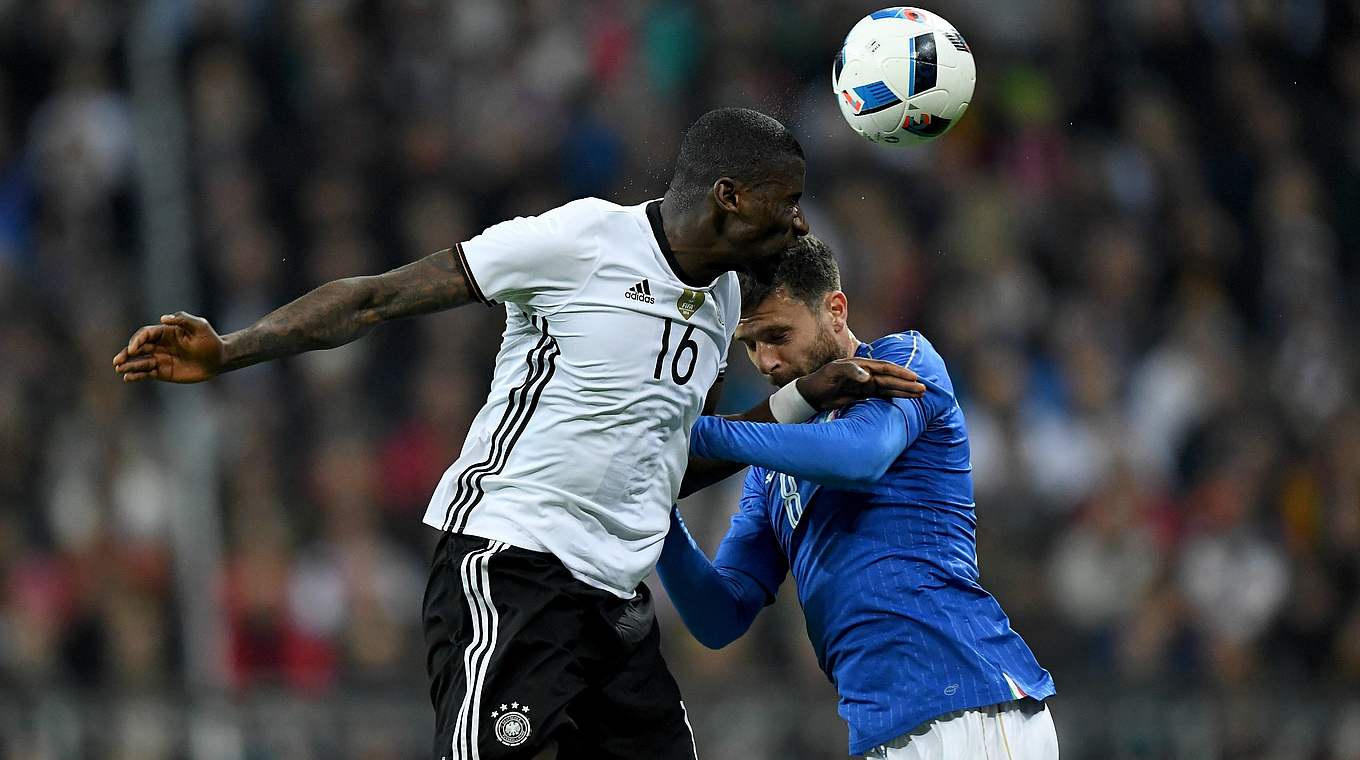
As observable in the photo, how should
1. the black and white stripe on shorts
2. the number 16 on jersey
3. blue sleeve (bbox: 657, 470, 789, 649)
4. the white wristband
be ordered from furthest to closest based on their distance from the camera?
blue sleeve (bbox: 657, 470, 789, 649)
the white wristband
the number 16 on jersey
the black and white stripe on shorts

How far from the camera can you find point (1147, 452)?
400 inches

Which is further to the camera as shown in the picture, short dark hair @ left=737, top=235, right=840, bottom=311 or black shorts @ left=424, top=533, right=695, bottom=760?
short dark hair @ left=737, top=235, right=840, bottom=311

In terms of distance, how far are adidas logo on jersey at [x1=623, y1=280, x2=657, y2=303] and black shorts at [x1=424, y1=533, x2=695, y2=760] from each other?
0.67 m

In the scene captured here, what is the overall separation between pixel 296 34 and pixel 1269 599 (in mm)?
6446

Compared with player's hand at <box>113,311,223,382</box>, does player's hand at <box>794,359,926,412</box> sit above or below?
below

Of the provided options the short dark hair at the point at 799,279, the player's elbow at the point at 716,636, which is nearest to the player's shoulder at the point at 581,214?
the short dark hair at the point at 799,279

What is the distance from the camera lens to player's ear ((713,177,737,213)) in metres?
4.62

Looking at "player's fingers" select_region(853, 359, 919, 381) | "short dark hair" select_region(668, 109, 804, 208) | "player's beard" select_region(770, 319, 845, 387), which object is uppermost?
"short dark hair" select_region(668, 109, 804, 208)

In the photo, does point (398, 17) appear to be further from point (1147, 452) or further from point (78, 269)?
point (1147, 452)

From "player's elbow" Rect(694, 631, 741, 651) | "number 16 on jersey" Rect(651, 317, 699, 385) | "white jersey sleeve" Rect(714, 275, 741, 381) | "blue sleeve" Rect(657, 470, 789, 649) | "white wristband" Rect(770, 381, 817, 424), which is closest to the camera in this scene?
"number 16 on jersey" Rect(651, 317, 699, 385)

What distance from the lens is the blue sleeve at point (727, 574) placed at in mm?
5152

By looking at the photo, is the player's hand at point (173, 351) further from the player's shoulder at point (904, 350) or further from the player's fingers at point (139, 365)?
the player's shoulder at point (904, 350)

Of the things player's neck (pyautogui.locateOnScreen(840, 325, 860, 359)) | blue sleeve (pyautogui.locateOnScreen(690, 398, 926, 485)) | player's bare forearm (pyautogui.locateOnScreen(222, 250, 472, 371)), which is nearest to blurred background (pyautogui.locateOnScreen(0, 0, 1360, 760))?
player's neck (pyautogui.locateOnScreen(840, 325, 860, 359))

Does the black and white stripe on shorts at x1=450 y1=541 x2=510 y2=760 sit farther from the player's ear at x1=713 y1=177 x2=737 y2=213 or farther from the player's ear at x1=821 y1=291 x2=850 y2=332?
the player's ear at x1=821 y1=291 x2=850 y2=332
